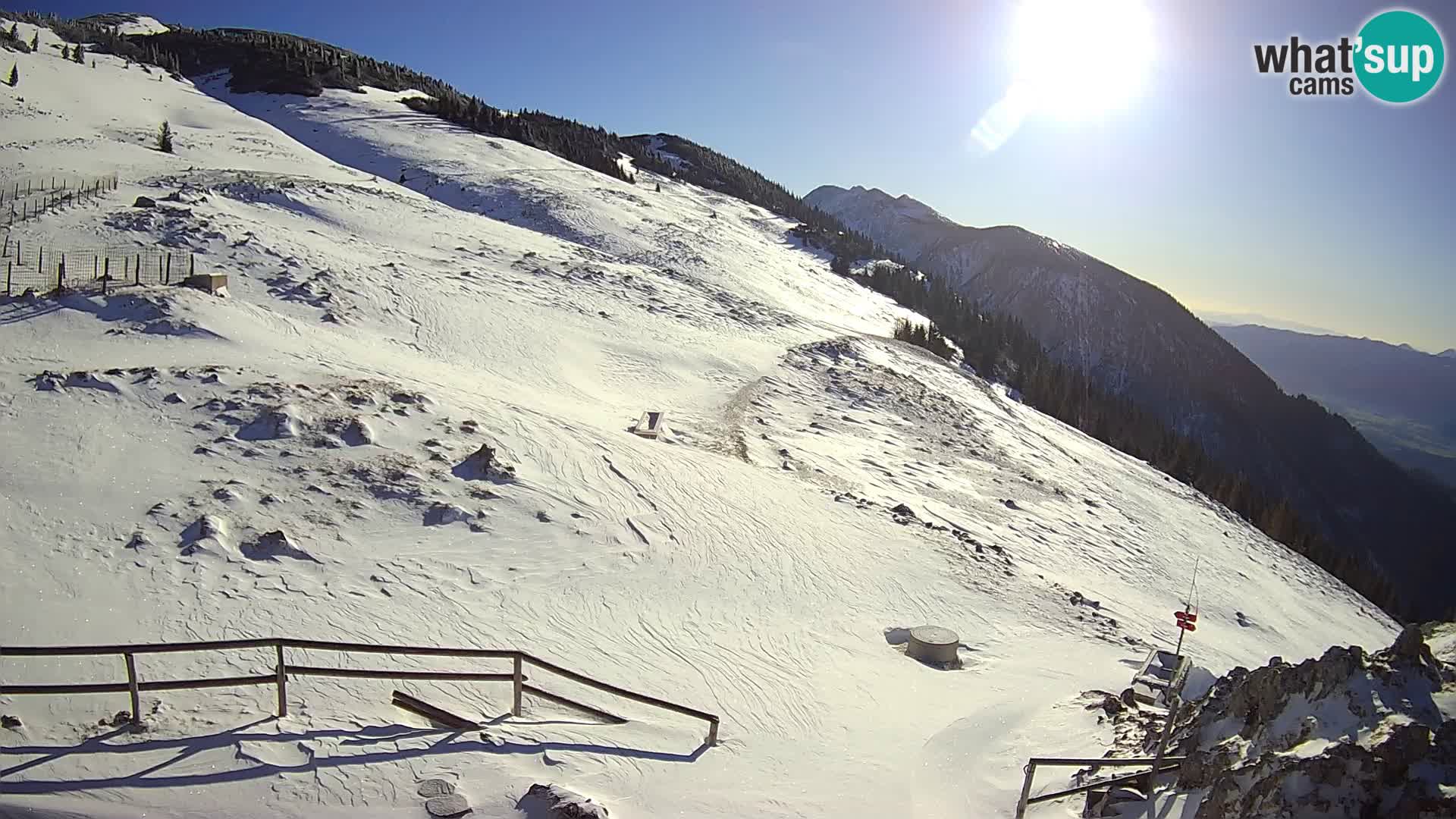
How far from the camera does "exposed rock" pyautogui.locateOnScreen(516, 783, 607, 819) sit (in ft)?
22.7

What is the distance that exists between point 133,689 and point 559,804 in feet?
14.2

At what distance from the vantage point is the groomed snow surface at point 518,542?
820 centimetres

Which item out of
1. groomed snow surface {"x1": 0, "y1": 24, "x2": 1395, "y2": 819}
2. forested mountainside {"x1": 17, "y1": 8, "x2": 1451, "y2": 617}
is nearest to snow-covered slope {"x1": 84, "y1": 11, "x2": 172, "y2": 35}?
forested mountainside {"x1": 17, "y1": 8, "x2": 1451, "y2": 617}

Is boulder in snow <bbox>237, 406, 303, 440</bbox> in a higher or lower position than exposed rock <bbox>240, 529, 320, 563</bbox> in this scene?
higher

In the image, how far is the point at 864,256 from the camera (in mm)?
91938

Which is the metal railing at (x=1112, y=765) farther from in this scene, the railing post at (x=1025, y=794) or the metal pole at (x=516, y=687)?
the metal pole at (x=516, y=687)

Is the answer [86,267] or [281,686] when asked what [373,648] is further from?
[86,267]

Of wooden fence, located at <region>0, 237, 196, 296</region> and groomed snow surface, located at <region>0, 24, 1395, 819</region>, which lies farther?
wooden fence, located at <region>0, 237, 196, 296</region>

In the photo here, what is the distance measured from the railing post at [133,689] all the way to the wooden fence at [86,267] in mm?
16042

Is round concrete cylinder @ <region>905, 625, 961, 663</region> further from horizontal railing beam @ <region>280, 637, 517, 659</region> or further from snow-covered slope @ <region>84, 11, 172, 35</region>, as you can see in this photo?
snow-covered slope @ <region>84, 11, 172, 35</region>

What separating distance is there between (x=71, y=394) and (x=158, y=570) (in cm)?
623

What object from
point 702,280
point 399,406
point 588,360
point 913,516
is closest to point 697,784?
point 399,406

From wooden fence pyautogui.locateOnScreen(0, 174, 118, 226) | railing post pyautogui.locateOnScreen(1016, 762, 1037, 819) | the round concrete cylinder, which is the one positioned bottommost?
the round concrete cylinder

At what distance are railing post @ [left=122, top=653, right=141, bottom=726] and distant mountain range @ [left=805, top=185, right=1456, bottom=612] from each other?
108604mm
